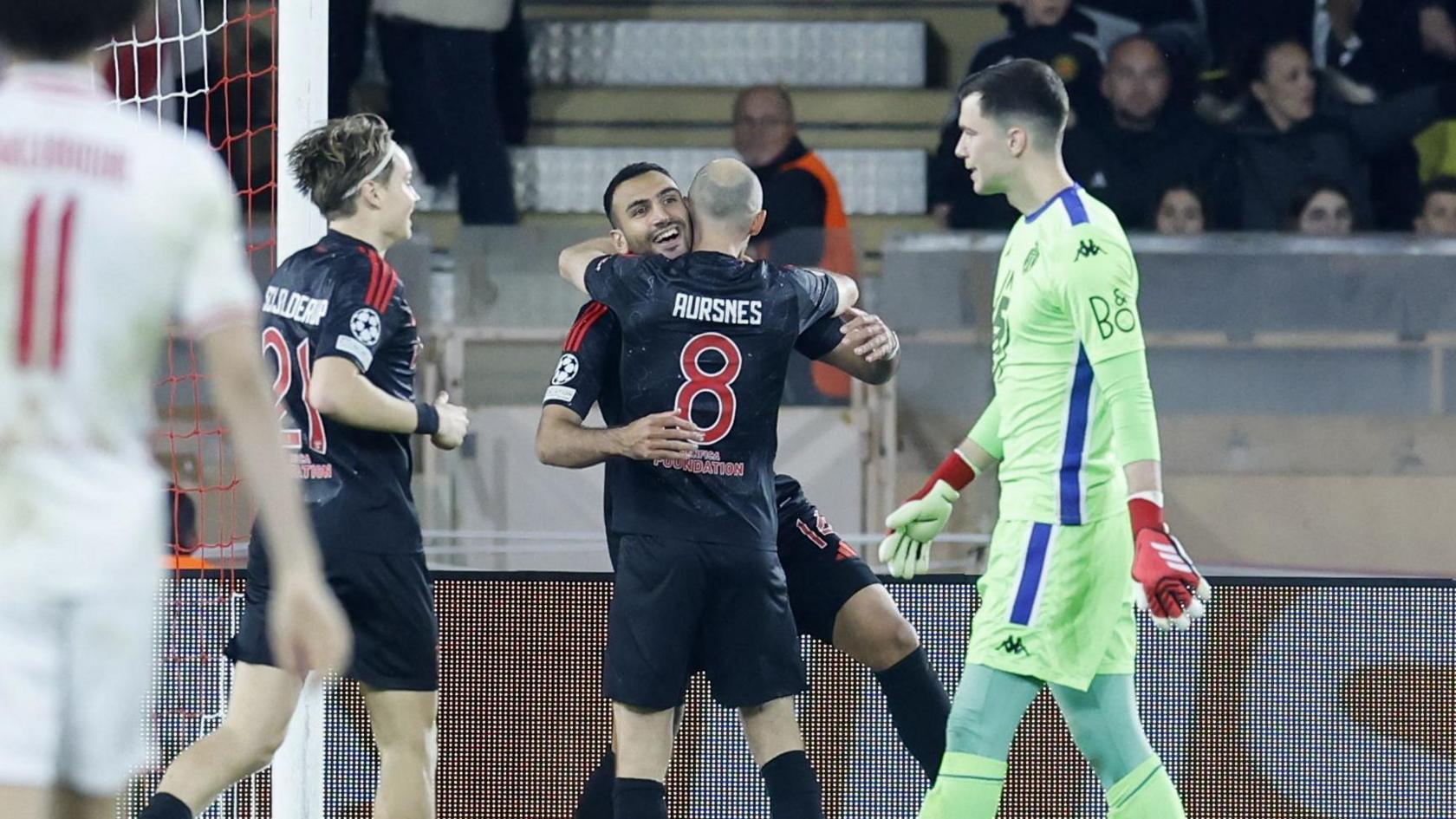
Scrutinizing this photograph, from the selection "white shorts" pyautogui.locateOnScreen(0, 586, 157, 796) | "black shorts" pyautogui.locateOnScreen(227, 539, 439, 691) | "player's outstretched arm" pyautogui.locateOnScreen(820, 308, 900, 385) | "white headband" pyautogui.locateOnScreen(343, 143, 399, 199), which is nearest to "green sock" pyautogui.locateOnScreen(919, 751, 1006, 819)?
"player's outstretched arm" pyautogui.locateOnScreen(820, 308, 900, 385)

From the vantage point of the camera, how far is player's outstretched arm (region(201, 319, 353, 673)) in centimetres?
244

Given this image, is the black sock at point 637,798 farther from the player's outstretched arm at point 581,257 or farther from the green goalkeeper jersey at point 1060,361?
the player's outstretched arm at point 581,257

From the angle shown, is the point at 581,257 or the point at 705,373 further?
the point at 581,257

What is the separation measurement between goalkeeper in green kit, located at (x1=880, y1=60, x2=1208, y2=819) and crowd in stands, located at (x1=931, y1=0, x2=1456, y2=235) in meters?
5.70

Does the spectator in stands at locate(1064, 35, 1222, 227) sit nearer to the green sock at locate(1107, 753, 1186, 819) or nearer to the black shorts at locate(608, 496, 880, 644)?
the black shorts at locate(608, 496, 880, 644)

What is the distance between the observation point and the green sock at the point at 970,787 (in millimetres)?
4066

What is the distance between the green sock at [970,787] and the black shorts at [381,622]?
113cm

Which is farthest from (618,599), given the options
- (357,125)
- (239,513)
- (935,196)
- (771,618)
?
(935,196)

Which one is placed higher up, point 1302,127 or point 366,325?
point 1302,127

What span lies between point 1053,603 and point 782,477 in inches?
47.1

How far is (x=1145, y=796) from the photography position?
4.11 meters

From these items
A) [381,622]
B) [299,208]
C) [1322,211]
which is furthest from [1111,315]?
[1322,211]

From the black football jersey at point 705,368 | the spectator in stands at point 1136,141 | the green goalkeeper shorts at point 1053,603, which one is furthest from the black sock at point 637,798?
the spectator in stands at point 1136,141

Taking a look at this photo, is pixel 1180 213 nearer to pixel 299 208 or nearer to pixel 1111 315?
pixel 299 208
